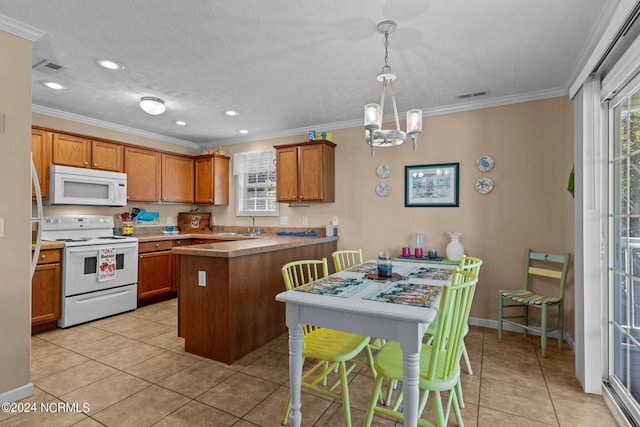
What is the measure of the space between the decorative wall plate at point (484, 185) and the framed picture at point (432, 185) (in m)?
0.21

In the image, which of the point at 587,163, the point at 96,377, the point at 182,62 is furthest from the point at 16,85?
the point at 587,163

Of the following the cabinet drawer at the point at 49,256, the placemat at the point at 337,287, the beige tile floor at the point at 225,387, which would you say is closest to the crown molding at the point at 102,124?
the cabinet drawer at the point at 49,256

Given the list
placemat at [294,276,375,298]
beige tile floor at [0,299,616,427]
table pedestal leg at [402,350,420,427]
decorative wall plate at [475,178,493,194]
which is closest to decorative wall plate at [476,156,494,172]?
decorative wall plate at [475,178,493,194]

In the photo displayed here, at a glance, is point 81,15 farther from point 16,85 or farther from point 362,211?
point 362,211

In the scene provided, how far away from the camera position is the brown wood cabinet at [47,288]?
3277 millimetres

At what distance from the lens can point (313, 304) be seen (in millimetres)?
1723

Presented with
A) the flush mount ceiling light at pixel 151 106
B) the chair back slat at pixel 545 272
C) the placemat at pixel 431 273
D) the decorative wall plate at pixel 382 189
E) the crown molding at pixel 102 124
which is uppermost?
the crown molding at pixel 102 124

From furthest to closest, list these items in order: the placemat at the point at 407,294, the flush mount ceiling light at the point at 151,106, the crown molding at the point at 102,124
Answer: the crown molding at the point at 102,124 < the flush mount ceiling light at the point at 151,106 < the placemat at the point at 407,294

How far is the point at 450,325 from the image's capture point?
1.66 meters

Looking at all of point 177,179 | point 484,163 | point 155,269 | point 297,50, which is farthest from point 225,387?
point 177,179

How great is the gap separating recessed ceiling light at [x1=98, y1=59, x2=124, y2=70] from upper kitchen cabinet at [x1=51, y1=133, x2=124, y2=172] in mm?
1556

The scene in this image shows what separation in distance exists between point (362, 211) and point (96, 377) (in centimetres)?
316

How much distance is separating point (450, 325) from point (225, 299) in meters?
1.81

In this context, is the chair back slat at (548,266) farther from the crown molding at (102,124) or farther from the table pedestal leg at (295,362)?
the crown molding at (102,124)
